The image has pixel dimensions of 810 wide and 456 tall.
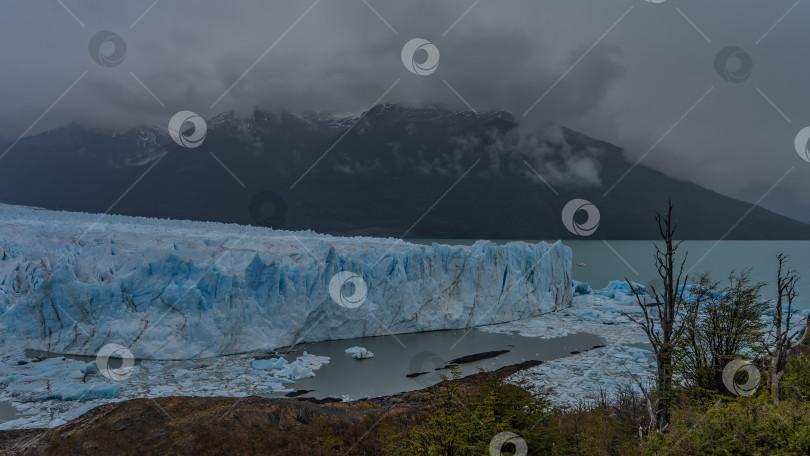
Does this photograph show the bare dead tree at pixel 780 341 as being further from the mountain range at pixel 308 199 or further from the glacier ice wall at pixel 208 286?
the mountain range at pixel 308 199

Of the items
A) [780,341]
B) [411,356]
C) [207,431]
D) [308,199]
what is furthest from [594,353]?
[308,199]

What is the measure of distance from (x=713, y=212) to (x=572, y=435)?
766ft

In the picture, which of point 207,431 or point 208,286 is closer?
point 207,431

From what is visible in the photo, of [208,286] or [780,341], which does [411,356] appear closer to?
[208,286]

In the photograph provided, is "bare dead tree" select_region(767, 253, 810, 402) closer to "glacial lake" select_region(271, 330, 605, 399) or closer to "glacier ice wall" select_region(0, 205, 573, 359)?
"glacial lake" select_region(271, 330, 605, 399)

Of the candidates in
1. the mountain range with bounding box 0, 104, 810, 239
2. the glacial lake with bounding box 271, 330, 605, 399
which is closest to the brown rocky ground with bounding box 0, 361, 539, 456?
the glacial lake with bounding box 271, 330, 605, 399

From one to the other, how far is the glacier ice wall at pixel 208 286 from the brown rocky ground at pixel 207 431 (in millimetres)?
7446

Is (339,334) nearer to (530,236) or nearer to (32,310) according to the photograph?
(32,310)

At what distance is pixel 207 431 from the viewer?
9.53 m

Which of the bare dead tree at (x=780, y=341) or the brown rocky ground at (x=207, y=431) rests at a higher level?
the bare dead tree at (x=780, y=341)

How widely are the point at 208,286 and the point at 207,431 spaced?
34.1 ft

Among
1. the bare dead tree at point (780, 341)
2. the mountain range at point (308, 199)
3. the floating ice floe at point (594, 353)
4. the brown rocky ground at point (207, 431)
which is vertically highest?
the mountain range at point (308, 199)

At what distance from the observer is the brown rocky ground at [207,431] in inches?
358

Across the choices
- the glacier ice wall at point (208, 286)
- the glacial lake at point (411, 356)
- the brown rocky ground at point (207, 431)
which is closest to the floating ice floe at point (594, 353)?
the glacial lake at point (411, 356)
